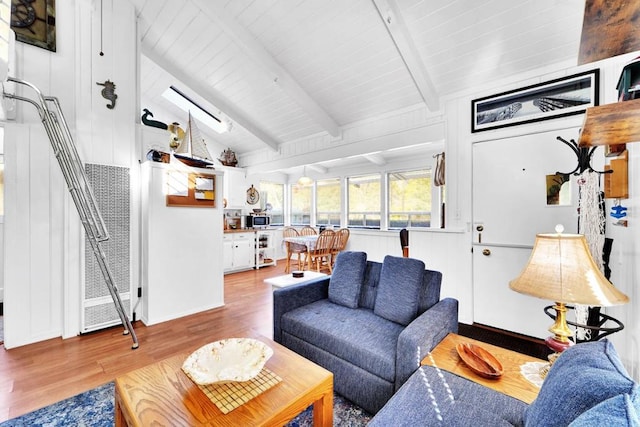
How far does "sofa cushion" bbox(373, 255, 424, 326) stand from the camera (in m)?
2.02

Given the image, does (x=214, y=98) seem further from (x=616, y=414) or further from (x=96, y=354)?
(x=616, y=414)

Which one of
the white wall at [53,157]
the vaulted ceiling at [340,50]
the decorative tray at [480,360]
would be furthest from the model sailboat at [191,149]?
the decorative tray at [480,360]

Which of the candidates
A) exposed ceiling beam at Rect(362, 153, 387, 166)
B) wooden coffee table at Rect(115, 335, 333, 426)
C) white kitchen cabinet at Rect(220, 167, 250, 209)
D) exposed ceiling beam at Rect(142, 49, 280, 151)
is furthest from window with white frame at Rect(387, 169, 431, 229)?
wooden coffee table at Rect(115, 335, 333, 426)

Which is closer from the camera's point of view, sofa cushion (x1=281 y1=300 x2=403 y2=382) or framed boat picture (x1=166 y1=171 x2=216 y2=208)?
sofa cushion (x1=281 y1=300 x2=403 y2=382)

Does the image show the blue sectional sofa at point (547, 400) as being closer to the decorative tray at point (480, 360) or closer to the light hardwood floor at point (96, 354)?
the decorative tray at point (480, 360)

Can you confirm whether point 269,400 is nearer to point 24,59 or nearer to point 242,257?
point 24,59

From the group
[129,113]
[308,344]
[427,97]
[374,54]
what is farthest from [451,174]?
[129,113]

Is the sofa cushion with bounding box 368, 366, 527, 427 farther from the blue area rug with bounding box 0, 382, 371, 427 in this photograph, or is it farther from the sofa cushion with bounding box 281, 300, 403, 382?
the blue area rug with bounding box 0, 382, 371, 427

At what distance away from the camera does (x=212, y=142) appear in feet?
20.6

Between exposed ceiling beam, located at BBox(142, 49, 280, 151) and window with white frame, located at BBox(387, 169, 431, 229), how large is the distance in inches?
99.6

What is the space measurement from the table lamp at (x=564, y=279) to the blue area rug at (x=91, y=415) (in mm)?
1160

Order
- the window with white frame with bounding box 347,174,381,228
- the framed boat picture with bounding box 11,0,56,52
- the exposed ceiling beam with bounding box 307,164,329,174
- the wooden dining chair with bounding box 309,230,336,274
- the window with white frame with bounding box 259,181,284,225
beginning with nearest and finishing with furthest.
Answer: the framed boat picture with bounding box 11,0,56,52, the wooden dining chair with bounding box 309,230,336,274, the window with white frame with bounding box 347,174,381,228, the exposed ceiling beam with bounding box 307,164,329,174, the window with white frame with bounding box 259,181,284,225

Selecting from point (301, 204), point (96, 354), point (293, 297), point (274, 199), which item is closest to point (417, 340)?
point (293, 297)

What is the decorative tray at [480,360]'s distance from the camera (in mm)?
1336
